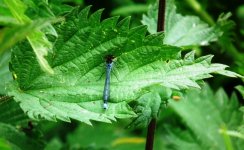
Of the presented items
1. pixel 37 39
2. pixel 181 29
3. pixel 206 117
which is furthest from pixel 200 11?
pixel 37 39

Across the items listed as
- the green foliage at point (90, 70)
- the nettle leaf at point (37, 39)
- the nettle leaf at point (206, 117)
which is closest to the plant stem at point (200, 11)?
the nettle leaf at point (206, 117)

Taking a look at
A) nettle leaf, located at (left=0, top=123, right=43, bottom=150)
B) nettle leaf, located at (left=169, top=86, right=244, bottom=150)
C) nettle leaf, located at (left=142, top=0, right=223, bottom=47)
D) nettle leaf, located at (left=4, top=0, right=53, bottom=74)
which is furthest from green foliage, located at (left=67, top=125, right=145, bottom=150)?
nettle leaf, located at (left=4, top=0, right=53, bottom=74)

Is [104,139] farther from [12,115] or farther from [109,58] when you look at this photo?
[109,58]

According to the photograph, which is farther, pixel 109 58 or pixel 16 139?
pixel 16 139

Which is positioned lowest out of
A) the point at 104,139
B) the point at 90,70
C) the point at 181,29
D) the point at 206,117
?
the point at 104,139

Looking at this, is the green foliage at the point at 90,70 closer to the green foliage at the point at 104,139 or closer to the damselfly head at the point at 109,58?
the damselfly head at the point at 109,58

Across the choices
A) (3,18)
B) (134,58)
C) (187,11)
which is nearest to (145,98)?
(134,58)
